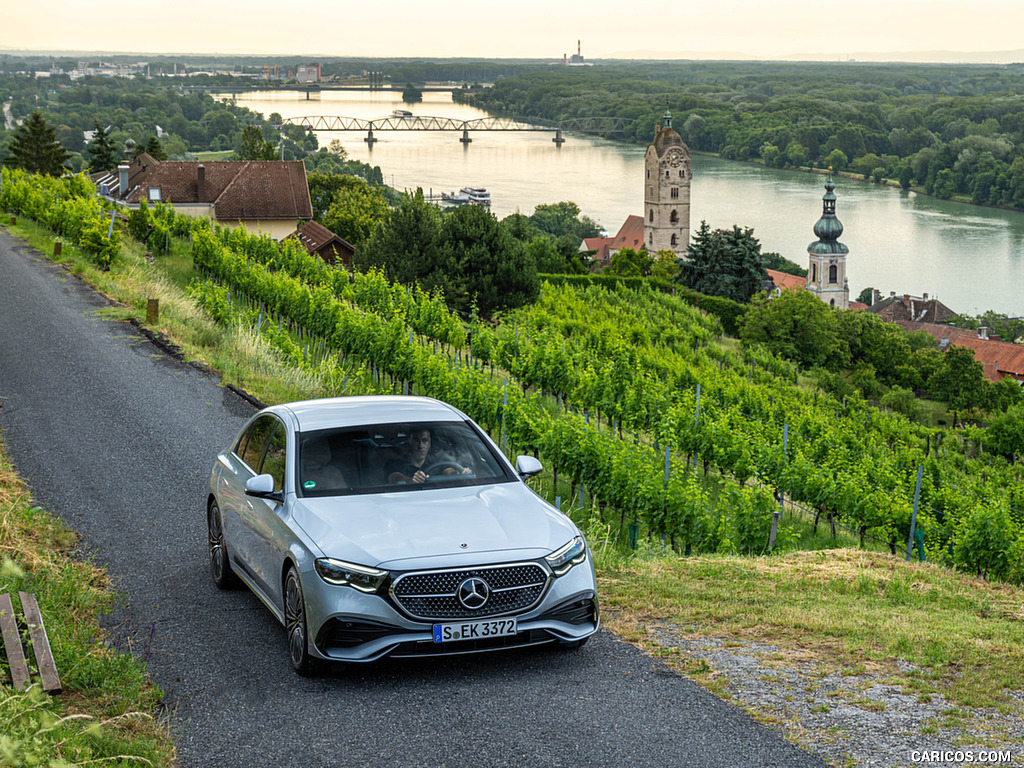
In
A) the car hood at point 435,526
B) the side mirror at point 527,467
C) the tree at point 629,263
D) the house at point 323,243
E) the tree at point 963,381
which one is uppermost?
the side mirror at point 527,467

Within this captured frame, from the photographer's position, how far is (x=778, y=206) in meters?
134

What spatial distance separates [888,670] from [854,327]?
6352 centimetres

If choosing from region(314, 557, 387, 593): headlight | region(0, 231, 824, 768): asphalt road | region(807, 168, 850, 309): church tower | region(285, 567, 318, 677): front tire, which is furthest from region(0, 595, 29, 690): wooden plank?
region(807, 168, 850, 309): church tower

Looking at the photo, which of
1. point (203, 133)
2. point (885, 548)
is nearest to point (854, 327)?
point (885, 548)

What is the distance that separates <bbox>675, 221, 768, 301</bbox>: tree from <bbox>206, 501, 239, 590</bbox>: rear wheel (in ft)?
212

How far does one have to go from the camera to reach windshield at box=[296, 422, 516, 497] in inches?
252

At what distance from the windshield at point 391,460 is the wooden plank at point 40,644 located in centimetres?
152

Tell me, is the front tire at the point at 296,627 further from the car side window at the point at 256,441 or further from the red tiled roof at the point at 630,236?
the red tiled roof at the point at 630,236

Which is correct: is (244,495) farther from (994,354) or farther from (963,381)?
(994,354)

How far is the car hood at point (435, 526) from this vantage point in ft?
18.3

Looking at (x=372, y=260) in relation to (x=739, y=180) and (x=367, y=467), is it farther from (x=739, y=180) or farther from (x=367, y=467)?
(x=739, y=180)

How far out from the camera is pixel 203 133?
188 m

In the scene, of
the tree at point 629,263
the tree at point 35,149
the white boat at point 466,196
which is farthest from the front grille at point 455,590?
the white boat at point 466,196

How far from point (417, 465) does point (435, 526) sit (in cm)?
77
